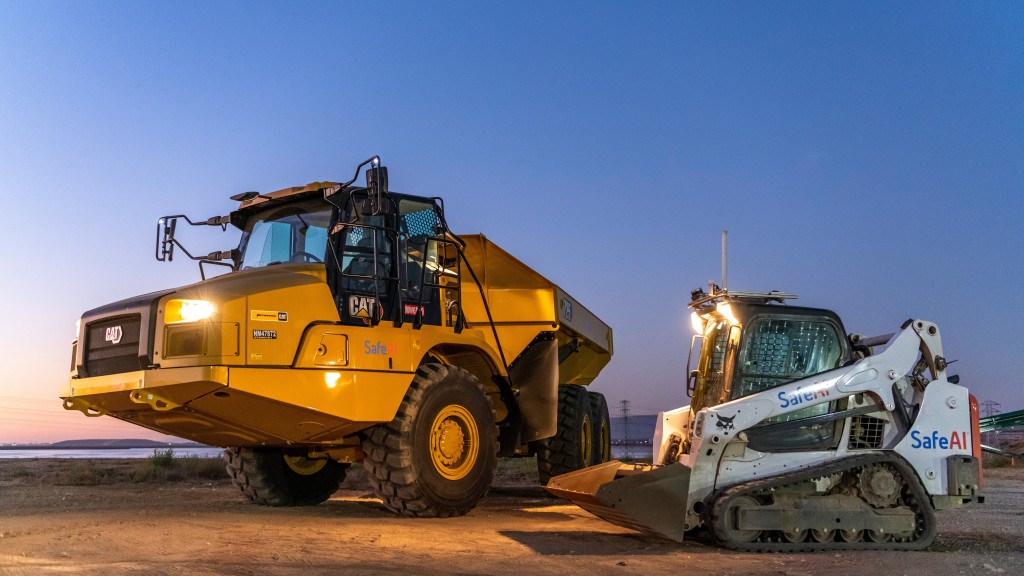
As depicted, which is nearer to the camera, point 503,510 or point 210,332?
point 210,332

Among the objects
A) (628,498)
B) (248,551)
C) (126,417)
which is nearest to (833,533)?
(628,498)

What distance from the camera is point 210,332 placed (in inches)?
301

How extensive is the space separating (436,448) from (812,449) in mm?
3661

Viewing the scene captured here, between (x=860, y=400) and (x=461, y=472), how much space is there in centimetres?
398

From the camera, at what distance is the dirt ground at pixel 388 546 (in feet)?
20.2

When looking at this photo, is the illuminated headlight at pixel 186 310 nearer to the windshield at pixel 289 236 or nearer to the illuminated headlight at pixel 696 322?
the windshield at pixel 289 236

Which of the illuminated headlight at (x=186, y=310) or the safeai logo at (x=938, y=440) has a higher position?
the illuminated headlight at (x=186, y=310)

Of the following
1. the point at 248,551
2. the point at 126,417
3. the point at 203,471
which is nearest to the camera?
the point at 248,551

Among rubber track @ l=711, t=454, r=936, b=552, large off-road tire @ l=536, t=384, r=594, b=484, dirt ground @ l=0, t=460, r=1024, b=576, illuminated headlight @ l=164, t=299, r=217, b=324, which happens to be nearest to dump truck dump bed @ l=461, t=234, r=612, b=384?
large off-road tire @ l=536, t=384, r=594, b=484

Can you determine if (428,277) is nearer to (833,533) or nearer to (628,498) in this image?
(628,498)

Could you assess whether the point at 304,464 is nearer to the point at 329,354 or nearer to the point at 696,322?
the point at 329,354

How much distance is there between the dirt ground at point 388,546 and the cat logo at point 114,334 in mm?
1663

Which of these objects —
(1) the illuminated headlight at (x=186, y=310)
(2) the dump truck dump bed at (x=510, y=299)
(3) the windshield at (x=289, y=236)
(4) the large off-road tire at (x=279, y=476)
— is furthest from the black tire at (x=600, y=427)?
(1) the illuminated headlight at (x=186, y=310)

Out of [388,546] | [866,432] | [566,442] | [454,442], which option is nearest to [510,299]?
[454,442]
